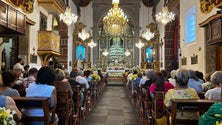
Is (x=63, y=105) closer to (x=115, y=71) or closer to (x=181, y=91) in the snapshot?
(x=181, y=91)

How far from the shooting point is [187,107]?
390cm

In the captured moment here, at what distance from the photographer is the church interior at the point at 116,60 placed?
408 cm

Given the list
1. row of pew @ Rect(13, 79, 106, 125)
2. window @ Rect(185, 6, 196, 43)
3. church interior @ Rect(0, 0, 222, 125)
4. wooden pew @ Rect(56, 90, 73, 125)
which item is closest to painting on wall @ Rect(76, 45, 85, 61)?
church interior @ Rect(0, 0, 222, 125)

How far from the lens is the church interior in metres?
4.08

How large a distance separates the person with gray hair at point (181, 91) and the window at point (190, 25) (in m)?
8.56

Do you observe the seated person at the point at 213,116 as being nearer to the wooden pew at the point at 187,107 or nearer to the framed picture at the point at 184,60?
the wooden pew at the point at 187,107

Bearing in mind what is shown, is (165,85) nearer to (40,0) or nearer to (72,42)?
(40,0)

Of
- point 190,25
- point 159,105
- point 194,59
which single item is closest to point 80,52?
point 190,25

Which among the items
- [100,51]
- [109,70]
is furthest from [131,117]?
[100,51]

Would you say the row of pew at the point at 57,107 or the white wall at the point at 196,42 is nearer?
the row of pew at the point at 57,107

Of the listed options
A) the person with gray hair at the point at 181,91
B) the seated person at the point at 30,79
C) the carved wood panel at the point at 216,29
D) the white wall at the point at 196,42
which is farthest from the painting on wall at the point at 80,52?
the person with gray hair at the point at 181,91

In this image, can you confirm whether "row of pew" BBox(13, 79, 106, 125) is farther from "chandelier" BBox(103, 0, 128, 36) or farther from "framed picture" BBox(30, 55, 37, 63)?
"chandelier" BBox(103, 0, 128, 36)

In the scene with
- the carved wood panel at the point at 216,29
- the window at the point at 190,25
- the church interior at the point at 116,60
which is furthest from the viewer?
the window at the point at 190,25

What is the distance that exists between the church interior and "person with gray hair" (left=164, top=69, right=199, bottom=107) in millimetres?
14
